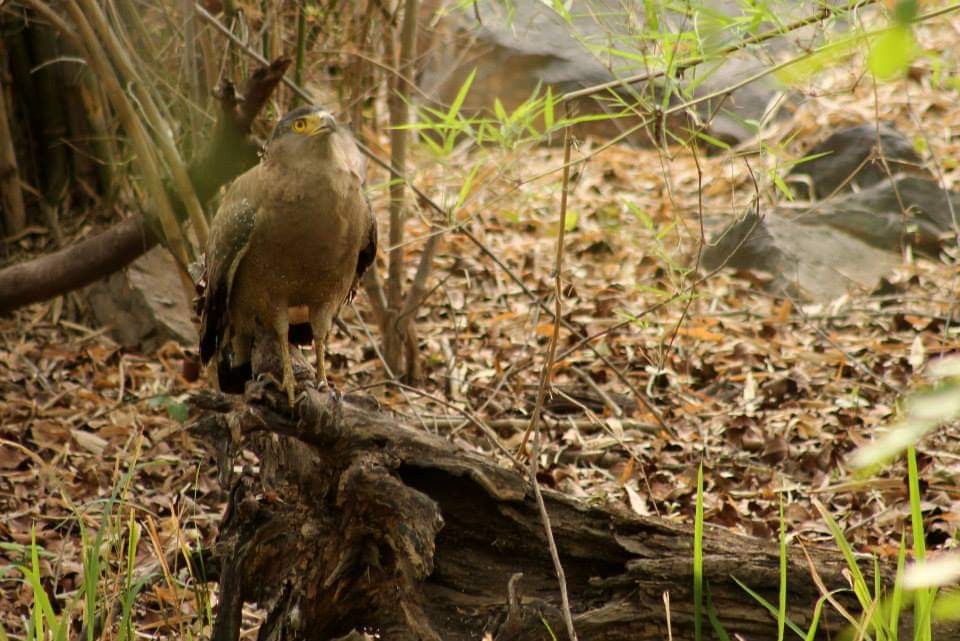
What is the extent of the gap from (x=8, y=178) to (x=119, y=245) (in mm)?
1493

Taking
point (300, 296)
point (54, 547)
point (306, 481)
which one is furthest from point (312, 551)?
point (54, 547)

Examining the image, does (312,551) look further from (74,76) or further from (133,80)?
(74,76)

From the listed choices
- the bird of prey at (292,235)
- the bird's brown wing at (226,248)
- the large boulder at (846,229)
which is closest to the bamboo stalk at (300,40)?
the bird of prey at (292,235)

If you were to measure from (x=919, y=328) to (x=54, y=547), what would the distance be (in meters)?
4.51

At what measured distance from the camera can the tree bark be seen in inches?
170

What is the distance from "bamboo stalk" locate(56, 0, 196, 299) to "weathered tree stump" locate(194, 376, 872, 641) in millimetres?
1816

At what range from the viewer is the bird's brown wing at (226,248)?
3510 mm

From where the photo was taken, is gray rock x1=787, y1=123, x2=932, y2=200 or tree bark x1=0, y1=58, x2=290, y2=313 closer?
tree bark x1=0, y1=58, x2=290, y2=313

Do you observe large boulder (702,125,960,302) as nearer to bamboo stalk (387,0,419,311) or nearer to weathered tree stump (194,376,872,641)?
bamboo stalk (387,0,419,311)

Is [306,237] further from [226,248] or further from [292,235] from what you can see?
[226,248]

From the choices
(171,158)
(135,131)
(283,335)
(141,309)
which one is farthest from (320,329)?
(141,309)

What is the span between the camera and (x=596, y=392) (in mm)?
5406

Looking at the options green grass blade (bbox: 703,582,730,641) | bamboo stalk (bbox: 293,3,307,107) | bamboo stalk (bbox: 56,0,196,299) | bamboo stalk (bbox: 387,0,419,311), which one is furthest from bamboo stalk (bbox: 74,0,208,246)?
green grass blade (bbox: 703,582,730,641)

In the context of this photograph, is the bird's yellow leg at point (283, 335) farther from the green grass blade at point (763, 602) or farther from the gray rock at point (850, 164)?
the gray rock at point (850, 164)
